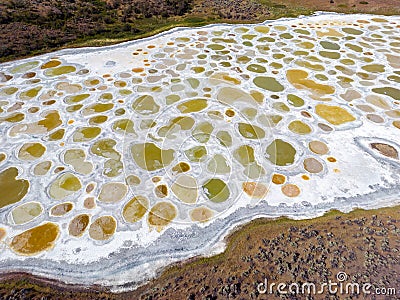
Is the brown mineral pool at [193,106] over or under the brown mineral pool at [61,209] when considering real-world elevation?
over

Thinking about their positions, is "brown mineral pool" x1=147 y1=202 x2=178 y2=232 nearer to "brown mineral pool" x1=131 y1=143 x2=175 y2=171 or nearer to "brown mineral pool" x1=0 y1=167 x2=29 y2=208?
"brown mineral pool" x1=131 y1=143 x2=175 y2=171

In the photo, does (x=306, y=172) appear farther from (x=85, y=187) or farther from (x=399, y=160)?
(x=85, y=187)

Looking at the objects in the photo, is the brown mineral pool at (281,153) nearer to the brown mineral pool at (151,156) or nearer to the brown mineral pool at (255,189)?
the brown mineral pool at (255,189)

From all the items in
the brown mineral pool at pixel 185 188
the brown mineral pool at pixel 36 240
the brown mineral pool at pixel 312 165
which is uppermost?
the brown mineral pool at pixel 312 165

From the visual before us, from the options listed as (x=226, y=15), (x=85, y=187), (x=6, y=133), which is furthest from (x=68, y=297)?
(x=226, y=15)

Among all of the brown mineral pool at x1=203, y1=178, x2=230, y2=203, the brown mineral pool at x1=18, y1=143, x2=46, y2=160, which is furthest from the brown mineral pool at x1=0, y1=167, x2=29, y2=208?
the brown mineral pool at x1=203, y1=178, x2=230, y2=203

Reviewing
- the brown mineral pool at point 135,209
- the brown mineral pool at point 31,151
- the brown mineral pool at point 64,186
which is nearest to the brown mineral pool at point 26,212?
the brown mineral pool at point 64,186
